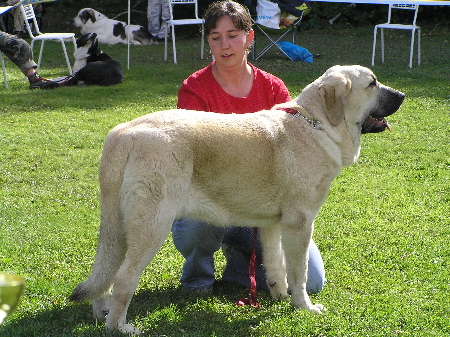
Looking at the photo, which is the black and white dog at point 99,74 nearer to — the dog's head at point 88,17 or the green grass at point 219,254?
the green grass at point 219,254

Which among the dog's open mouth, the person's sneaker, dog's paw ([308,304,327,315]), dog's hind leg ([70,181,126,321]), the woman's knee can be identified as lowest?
the person's sneaker

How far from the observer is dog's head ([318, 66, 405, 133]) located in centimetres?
312

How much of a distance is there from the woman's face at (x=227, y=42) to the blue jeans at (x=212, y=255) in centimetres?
106

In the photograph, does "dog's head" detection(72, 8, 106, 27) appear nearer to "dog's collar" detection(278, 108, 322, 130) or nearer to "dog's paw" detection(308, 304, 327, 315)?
"dog's collar" detection(278, 108, 322, 130)

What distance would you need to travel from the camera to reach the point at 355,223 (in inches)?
186

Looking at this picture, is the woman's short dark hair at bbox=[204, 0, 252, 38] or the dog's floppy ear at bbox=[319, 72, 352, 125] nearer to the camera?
the dog's floppy ear at bbox=[319, 72, 352, 125]

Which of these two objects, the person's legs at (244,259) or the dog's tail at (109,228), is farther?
the person's legs at (244,259)

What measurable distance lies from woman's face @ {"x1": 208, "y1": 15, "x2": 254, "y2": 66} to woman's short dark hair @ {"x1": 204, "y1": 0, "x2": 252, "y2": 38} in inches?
1.0

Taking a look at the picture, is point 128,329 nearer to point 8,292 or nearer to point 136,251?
point 136,251

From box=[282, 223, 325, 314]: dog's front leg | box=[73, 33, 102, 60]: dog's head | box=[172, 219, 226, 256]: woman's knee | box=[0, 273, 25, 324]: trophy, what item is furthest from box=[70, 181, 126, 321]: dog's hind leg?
box=[73, 33, 102, 60]: dog's head

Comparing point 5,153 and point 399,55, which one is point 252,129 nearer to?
point 5,153

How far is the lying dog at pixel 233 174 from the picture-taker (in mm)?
2654

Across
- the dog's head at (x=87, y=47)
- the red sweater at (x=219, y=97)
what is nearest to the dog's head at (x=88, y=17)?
the dog's head at (x=87, y=47)

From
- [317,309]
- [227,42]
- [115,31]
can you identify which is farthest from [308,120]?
[115,31]
